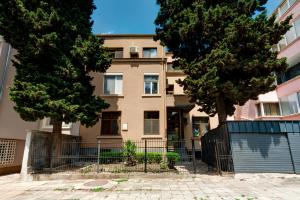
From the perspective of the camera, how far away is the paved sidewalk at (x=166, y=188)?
6.71 metres

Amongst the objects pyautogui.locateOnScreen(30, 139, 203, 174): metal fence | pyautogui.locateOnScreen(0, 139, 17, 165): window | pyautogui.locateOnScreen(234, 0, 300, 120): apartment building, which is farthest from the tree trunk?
pyautogui.locateOnScreen(0, 139, 17, 165): window

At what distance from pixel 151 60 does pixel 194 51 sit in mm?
5857

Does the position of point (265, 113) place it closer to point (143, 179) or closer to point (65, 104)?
point (143, 179)

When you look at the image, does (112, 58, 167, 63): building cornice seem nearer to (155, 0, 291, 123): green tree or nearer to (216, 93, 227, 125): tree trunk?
(155, 0, 291, 123): green tree

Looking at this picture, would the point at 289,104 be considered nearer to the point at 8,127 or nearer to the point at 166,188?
the point at 166,188

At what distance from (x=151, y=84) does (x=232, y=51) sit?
8.31 m

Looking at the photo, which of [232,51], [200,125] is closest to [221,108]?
[232,51]

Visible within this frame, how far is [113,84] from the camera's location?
16.9 meters

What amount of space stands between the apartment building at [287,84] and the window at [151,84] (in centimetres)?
1216

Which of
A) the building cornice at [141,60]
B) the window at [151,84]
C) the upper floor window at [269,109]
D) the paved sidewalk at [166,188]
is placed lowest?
the paved sidewalk at [166,188]

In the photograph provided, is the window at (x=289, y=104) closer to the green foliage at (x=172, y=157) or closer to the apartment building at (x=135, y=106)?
the apartment building at (x=135, y=106)

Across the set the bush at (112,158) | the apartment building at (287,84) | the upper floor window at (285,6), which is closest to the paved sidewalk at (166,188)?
the bush at (112,158)

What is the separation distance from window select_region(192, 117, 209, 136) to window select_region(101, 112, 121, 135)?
8.16 meters

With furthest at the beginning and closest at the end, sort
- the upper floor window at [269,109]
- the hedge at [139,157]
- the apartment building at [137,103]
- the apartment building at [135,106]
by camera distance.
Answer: the upper floor window at [269,109] → the apartment building at [137,103] → the apartment building at [135,106] → the hedge at [139,157]
